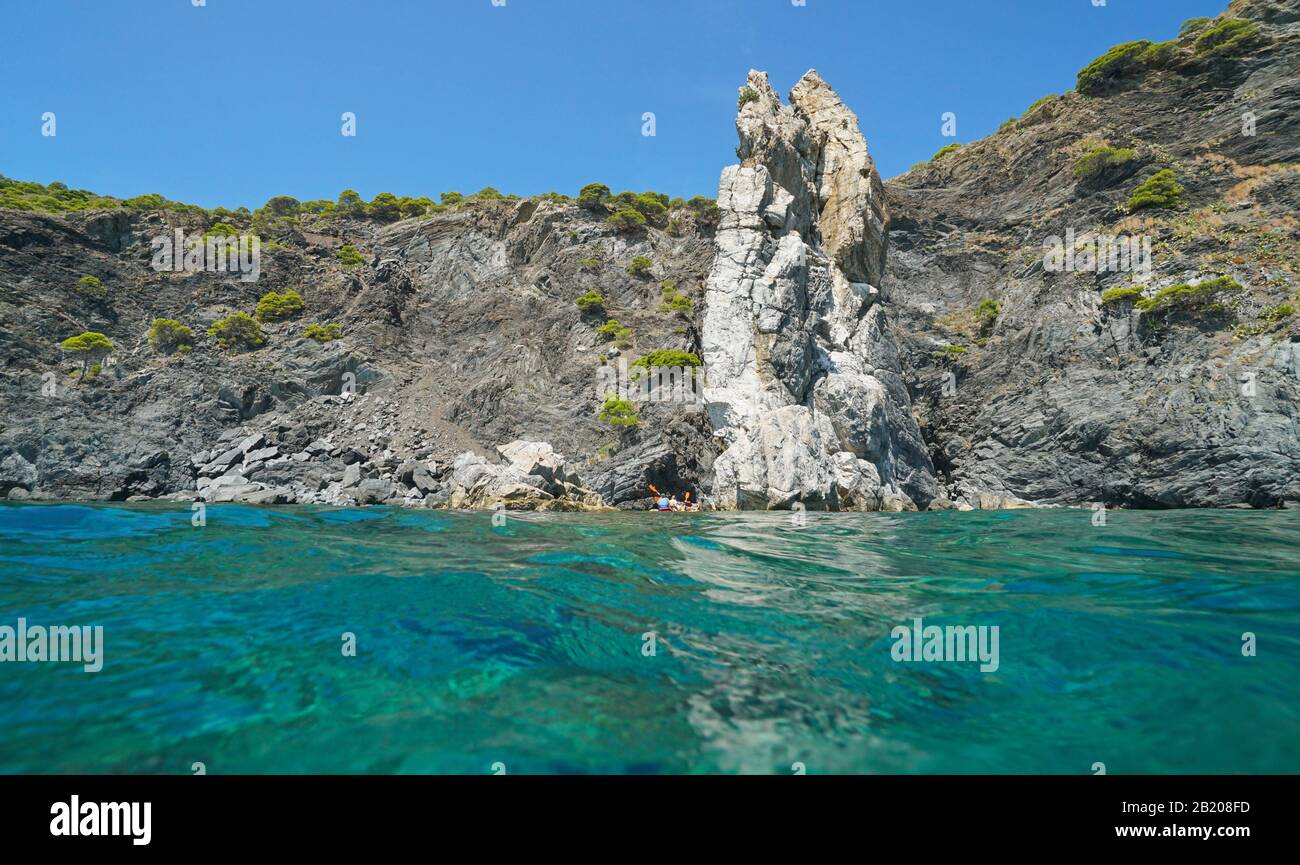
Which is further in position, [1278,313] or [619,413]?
[619,413]

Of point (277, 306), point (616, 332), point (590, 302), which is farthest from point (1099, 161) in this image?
point (277, 306)

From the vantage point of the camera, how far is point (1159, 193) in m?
34.8

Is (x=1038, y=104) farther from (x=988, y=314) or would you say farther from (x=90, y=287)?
(x=90, y=287)

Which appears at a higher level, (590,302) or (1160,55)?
(1160,55)

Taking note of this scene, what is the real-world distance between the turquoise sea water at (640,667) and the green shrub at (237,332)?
1327 inches

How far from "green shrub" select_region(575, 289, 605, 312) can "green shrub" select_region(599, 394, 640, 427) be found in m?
10.9

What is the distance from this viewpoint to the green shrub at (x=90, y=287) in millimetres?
36000

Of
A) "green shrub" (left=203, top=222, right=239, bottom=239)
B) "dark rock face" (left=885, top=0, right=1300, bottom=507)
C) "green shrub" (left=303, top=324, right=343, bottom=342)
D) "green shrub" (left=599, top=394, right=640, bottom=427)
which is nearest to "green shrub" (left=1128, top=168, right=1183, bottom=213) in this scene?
"dark rock face" (left=885, top=0, right=1300, bottom=507)

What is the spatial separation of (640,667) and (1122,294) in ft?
131

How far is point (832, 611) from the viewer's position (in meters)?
6.77

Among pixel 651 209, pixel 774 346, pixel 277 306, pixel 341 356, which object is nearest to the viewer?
pixel 774 346

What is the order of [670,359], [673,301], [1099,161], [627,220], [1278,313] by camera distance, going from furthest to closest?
[627,220] → [673,301] → [1099,161] → [670,359] → [1278,313]

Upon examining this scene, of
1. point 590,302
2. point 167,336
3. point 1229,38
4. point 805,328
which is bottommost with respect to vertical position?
point 805,328
